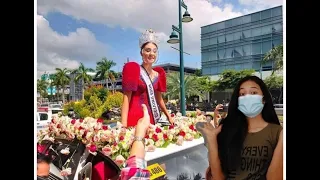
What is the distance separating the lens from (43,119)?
2.24 metres

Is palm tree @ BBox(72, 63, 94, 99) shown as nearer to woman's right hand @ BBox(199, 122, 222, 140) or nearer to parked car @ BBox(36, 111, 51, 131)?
parked car @ BBox(36, 111, 51, 131)

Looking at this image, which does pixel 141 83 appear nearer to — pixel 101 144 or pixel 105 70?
pixel 105 70

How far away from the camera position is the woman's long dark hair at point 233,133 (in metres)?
2.08

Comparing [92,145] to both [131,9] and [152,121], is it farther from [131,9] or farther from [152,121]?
[131,9]

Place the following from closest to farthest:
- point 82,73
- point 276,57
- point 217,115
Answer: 1. point 276,57
2. point 217,115
3. point 82,73

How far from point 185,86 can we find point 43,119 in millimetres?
1036

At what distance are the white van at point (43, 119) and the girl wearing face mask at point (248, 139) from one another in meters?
1.16

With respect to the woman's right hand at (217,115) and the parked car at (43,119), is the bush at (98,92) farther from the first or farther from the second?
the woman's right hand at (217,115)

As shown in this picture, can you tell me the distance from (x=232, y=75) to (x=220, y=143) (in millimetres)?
469

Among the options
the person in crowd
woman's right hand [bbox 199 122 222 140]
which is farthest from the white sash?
the person in crowd

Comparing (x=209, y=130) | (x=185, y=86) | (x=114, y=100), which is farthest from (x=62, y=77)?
(x=209, y=130)

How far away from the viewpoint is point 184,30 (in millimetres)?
2285

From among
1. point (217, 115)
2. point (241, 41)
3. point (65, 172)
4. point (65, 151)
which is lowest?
point (65, 172)
